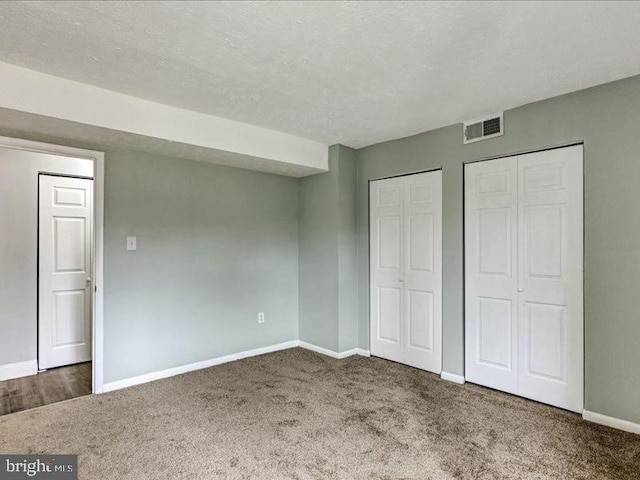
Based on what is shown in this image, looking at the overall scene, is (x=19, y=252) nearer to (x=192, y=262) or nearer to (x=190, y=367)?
(x=192, y=262)

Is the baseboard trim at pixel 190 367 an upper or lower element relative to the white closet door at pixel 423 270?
lower

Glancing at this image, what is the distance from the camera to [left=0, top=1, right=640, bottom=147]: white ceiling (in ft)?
5.72

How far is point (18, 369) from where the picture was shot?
11.7 ft

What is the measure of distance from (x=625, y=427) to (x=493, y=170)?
199 cm

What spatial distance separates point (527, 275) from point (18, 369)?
4.63 meters

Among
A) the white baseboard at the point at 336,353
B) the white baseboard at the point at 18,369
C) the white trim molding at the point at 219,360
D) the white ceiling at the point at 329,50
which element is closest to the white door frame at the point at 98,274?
the white trim molding at the point at 219,360

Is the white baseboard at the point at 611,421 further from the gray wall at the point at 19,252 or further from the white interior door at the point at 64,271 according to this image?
the gray wall at the point at 19,252

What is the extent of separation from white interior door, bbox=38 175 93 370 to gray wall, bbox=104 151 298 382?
1140 mm

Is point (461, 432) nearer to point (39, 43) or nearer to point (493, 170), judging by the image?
point (493, 170)

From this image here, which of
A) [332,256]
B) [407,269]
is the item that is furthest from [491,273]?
[332,256]

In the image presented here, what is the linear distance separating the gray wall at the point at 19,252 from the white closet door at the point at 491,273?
13.5ft

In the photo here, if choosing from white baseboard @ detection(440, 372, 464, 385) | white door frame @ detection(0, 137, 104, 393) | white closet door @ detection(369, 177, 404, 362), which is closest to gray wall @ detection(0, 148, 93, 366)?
white door frame @ detection(0, 137, 104, 393)

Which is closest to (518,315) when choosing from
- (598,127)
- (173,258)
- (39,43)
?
(598,127)

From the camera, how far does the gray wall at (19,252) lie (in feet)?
11.6
